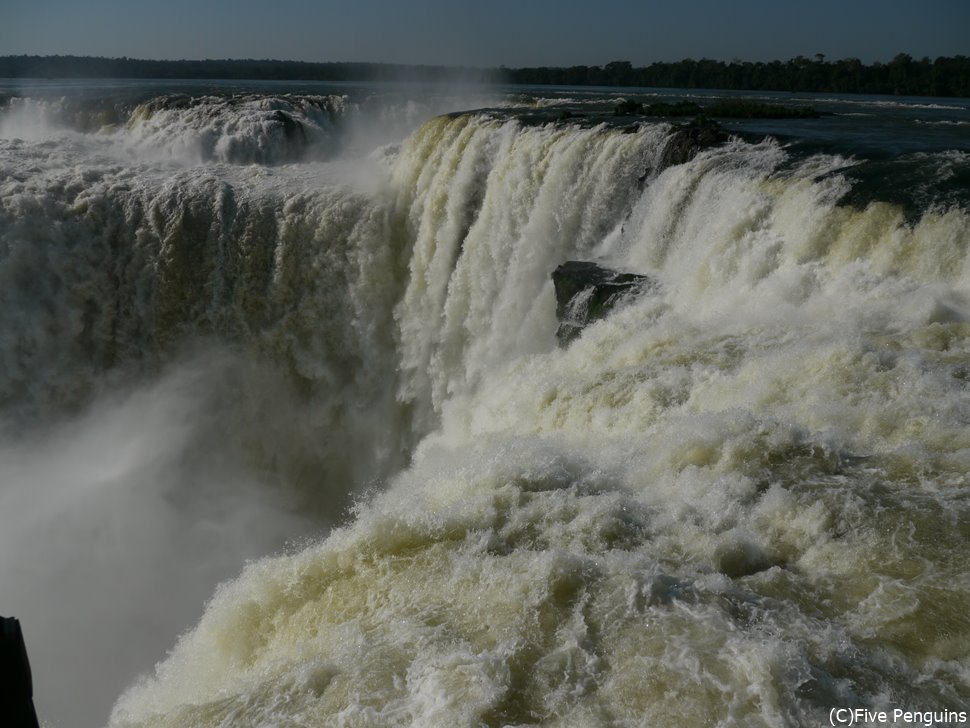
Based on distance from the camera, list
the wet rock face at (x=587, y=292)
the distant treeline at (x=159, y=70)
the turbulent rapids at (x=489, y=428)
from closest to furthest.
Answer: the turbulent rapids at (x=489, y=428)
the wet rock face at (x=587, y=292)
the distant treeline at (x=159, y=70)

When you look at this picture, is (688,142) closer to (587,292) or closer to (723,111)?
(587,292)

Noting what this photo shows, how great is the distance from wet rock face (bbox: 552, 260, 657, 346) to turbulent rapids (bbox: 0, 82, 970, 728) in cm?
33

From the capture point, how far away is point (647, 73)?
160ft

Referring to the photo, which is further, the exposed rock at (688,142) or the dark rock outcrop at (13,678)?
the exposed rock at (688,142)

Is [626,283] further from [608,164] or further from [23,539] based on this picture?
[23,539]

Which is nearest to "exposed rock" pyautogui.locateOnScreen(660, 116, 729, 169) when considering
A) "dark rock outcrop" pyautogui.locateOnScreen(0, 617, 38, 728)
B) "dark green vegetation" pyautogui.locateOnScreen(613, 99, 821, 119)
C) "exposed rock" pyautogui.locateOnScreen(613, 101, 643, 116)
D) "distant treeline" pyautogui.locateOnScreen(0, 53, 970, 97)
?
"dark green vegetation" pyautogui.locateOnScreen(613, 99, 821, 119)

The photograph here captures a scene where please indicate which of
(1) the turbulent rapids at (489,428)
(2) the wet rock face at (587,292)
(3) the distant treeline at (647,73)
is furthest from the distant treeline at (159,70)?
(2) the wet rock face at (587,292)

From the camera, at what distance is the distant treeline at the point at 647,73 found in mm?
33469

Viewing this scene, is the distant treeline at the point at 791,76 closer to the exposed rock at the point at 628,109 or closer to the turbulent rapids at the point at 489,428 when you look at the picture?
the exposed rock at the point at 628,109

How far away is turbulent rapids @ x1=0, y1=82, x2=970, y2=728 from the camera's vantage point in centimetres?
412

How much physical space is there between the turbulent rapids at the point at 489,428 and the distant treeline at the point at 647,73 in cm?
2479

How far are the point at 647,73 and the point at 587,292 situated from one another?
142 ft

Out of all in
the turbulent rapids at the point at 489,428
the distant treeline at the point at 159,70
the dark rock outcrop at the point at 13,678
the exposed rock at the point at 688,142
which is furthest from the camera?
the distant treeline at the point at 159,70

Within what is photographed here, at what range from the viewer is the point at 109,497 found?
35.4 feet
